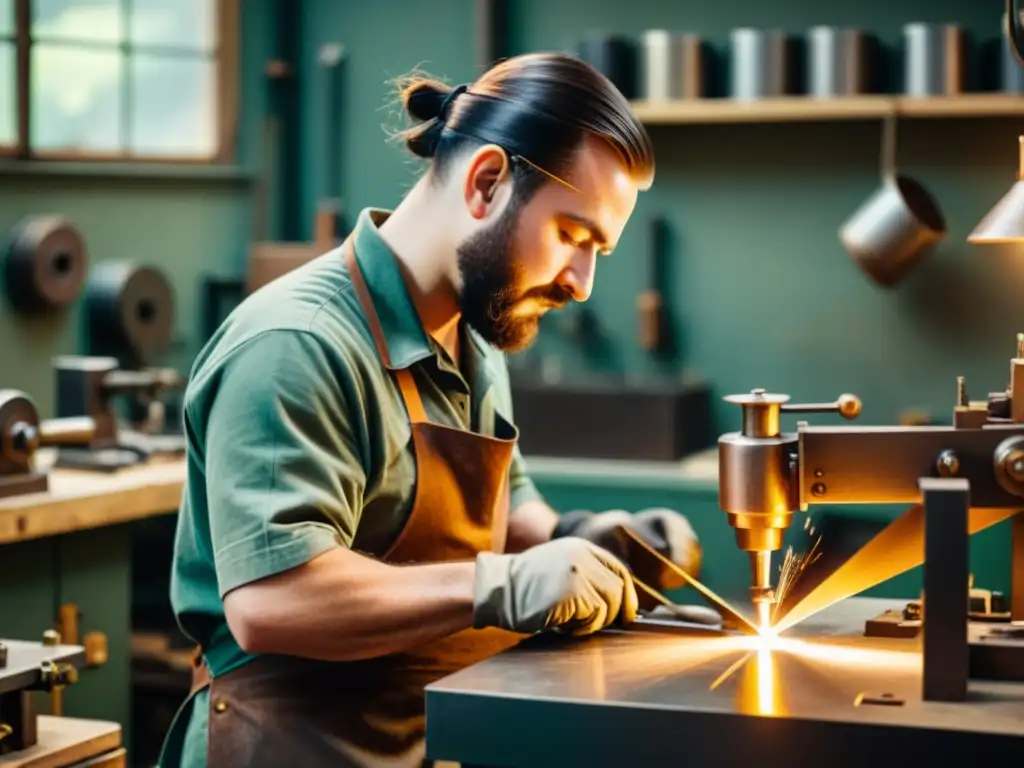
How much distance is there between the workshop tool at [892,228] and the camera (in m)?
4.45

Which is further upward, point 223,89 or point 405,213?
point 223,89

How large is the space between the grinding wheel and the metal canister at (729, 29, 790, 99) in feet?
6.02

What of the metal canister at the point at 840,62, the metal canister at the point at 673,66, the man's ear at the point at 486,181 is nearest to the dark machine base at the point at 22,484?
the man's ear at the point at 486,181

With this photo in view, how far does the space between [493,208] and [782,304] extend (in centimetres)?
294

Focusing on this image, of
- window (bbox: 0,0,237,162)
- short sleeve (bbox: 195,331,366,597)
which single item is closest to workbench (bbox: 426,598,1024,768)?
short sleeve (bbox: 195,331,366,597)

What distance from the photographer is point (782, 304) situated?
193 inches

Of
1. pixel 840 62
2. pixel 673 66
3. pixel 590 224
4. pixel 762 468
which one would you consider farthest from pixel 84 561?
pixel 840 62

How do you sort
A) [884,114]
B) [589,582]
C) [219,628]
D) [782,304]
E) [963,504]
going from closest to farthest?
[963,504], [589,582], [219,628], [884,114], [782,304]

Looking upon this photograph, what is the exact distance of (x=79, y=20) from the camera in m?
4.69

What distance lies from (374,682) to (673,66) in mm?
3074

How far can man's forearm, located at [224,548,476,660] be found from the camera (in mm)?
1839

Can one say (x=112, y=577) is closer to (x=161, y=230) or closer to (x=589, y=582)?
(x=161, y=230)

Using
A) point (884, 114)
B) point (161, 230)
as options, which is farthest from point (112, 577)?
point (884, 114)

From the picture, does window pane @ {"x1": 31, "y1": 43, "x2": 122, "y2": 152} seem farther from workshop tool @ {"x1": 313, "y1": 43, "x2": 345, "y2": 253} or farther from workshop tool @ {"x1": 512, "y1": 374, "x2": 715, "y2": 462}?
workshop tool @ {"x1": 512, "y1": 374, "x2": 715, "y2": 462}
